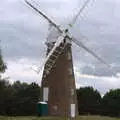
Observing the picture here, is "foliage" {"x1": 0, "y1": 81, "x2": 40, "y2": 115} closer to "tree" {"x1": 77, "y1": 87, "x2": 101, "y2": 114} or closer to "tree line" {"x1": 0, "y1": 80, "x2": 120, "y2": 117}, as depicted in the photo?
"tree line" {"x1": 0, "y1": 80, "x2": 120, "y2": 117}

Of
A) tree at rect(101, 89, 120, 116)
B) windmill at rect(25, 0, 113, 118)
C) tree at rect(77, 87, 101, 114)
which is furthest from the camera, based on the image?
tree at rect(101, 89, 120, 116)

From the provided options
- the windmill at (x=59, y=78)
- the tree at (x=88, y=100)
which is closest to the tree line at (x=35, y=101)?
the tree at (x=88, y=100)

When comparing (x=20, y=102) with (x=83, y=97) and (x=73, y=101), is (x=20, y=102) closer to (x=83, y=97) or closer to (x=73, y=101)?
(x=83, y=97)

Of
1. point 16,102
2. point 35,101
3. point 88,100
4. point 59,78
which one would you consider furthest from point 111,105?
point 59,78

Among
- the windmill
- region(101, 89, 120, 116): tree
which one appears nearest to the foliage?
region(101, 89, 120, 116): tree

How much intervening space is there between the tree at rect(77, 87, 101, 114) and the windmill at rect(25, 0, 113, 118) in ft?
114

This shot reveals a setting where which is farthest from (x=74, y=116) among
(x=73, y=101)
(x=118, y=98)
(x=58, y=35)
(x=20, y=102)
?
(x=118, y=98)

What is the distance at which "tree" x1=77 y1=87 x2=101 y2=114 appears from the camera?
375 ft

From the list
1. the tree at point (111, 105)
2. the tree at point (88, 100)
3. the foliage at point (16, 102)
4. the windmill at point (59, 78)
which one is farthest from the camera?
the tree at point (111, 105)

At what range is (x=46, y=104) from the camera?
78.0 metres

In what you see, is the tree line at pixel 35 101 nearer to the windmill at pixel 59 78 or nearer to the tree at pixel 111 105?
the tree at pixel 111 105

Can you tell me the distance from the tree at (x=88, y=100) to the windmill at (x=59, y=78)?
114ft

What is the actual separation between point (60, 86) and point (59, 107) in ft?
11.8

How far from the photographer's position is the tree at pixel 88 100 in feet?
375
